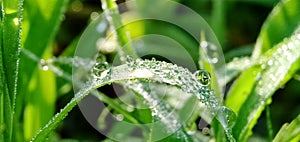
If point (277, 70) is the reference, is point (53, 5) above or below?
above

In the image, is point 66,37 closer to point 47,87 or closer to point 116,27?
point 47,87

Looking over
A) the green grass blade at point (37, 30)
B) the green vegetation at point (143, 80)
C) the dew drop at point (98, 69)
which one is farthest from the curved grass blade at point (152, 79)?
the green grass blade at point (37, 30)

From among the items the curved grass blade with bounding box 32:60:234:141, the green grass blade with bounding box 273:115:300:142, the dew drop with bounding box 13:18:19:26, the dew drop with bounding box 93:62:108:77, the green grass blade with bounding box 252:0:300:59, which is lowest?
the green grass blade with bounding box 273:115:300:142

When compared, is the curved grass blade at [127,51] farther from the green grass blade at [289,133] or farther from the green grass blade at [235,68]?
the green grass blade at [235,68]

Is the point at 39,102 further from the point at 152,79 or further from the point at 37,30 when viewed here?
the point at 152,79

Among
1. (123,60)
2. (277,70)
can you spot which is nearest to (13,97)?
(123,60)

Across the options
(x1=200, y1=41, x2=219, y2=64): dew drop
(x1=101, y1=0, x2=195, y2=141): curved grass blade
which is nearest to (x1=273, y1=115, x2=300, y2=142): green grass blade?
(x1=101, y1=0, x2=195, y2=141): curved grass blade

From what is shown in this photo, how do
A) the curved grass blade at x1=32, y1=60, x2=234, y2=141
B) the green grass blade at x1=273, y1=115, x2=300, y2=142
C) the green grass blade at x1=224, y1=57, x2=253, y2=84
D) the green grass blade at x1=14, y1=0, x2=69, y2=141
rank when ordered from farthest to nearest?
the green grass blade at x1=224, y1=57, x2=253, y2=84, the green grass blade at x1=14, y1=0, x2=69, y2=141, the green grass blade at x1=273, y1=115, x2=300, y2=142, the curved grass blade at x1=32, y1=60, x2=234, y2=141

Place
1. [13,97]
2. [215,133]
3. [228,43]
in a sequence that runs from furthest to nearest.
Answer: [228,43], [215,133], [13,97]

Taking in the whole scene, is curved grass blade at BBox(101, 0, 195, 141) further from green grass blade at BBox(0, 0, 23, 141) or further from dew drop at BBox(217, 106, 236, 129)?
green grass blade at BBox(0, 0, 23, 141)
